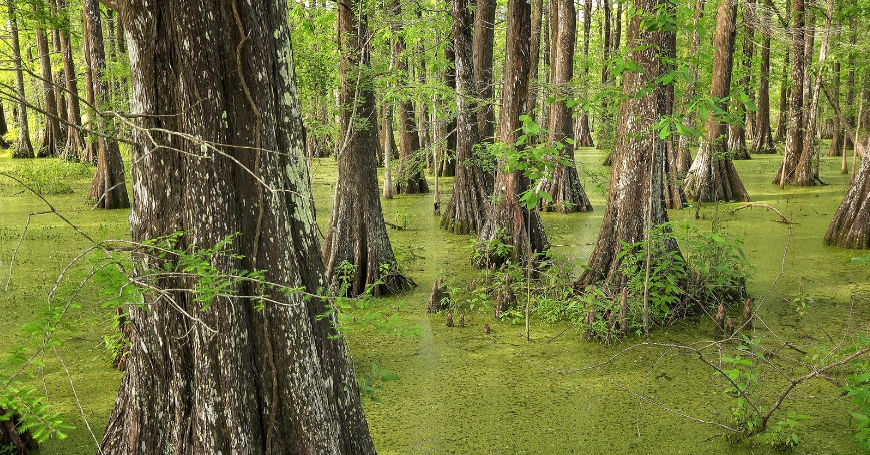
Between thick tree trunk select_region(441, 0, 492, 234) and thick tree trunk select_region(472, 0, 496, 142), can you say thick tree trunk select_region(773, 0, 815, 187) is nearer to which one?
thick tree trunk select_region(472, 0, 496, 142)

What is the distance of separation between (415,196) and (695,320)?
24.6 feet

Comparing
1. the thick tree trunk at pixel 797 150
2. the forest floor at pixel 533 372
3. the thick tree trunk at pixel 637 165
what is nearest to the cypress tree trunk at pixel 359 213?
the forest floor at pixel 533 372

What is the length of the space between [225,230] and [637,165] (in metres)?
3.84

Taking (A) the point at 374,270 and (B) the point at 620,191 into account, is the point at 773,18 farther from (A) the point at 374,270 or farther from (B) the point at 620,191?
(A) the point at 374,270

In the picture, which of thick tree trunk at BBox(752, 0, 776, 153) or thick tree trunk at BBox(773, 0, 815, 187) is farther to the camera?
thick tree trunk at BBox(752, 0, 776, 153)

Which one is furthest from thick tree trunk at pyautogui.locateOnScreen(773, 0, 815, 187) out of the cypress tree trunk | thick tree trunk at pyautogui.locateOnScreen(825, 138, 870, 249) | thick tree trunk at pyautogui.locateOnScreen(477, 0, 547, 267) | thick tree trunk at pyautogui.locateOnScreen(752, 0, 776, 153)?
the cypress tree trunk

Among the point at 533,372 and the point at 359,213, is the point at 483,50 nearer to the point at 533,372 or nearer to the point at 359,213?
the point at 359,213

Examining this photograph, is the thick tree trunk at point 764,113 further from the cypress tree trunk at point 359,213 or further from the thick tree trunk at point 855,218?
the cypress tree trunk at point 359,213

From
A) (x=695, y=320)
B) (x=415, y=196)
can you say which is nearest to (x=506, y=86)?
(x=695, y=320)

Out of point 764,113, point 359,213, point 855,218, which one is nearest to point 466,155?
point 359,213

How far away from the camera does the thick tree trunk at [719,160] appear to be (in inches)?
418

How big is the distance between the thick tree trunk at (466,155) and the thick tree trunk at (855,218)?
401cm

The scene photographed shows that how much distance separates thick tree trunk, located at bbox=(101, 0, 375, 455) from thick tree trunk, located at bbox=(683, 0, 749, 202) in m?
9.14

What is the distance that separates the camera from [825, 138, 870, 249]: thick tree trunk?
7398 millimetres
